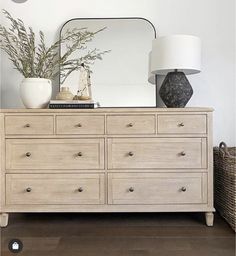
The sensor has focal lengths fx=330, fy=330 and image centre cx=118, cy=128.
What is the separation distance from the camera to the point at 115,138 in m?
2.21

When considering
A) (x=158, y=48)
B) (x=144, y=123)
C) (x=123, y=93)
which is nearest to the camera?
(x=144, y=123)

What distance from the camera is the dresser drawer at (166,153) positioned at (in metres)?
2.21

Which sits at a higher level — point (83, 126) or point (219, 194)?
point (83, 126)

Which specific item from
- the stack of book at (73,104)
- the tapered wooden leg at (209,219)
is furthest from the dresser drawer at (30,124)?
the tapered wooden leg at (209,219)

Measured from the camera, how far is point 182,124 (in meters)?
2.20

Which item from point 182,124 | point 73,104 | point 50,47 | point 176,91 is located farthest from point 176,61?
point 50,47

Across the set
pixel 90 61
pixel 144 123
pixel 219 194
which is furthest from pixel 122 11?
pixel 219 194

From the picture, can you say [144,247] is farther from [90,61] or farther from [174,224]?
[90,61]

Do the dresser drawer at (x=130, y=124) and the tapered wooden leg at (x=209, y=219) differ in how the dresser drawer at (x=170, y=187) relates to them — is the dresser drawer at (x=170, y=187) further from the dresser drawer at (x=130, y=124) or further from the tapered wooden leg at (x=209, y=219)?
the dresser drawer at (x=130, y=124)

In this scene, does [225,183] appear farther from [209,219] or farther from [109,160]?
[109,160]

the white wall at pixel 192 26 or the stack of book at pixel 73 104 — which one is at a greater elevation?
the white wall at pixel 192 26

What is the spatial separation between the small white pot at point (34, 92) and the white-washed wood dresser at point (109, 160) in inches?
5.0

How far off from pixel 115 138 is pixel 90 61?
0.82 m

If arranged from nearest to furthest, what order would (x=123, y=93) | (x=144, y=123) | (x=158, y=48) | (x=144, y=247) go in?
(x=144, y=247) < (x=144, y=123) < (x=158, y=48) < (x=123, y=93)
